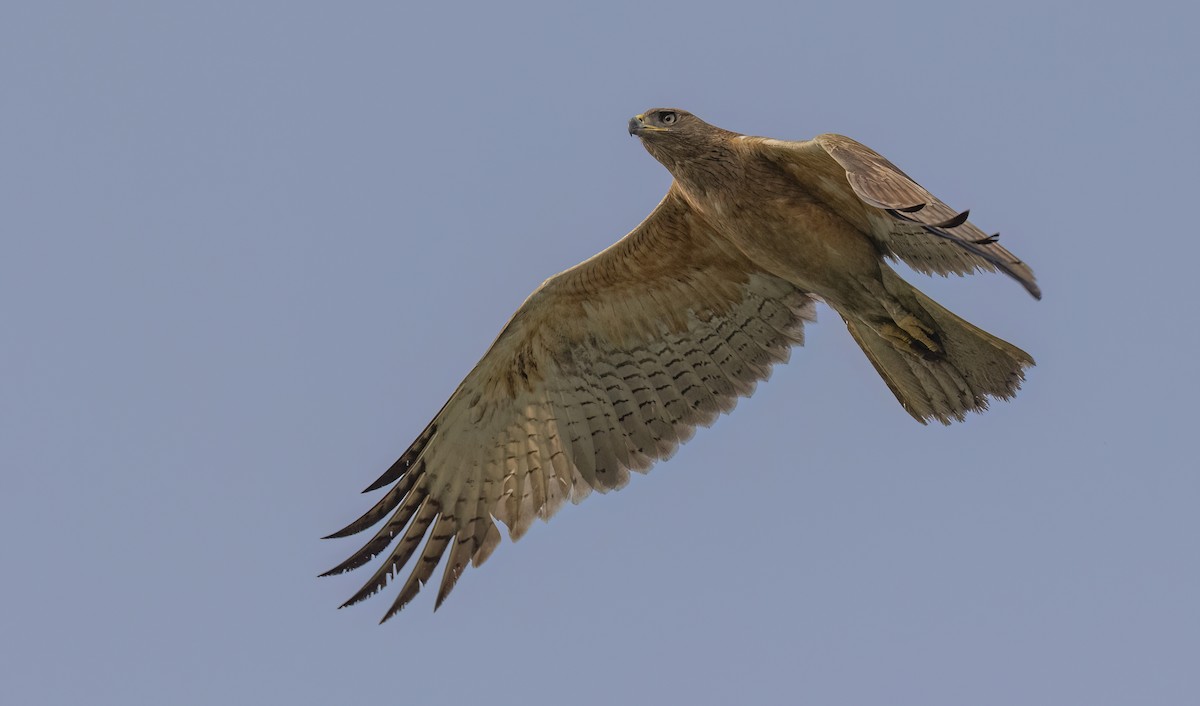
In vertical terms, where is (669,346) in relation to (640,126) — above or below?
below

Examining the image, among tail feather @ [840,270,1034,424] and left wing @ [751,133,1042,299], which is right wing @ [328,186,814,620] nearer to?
tail feather @ [840,270,1034,424]

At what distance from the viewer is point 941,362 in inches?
381

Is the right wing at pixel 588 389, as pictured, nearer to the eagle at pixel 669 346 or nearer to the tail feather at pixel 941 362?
the eagle at pixel 669 346

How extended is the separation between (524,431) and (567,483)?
0.50 m

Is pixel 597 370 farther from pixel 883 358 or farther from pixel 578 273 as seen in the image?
pixel 883 358

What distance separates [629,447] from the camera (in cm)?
1062

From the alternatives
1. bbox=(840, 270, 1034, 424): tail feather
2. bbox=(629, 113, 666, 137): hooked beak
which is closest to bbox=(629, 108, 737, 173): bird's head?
bbox=(629, 113, 666, 137): hooked beak

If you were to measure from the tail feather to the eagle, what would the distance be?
1 cm

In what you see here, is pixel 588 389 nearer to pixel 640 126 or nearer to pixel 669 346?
pixel 669 346

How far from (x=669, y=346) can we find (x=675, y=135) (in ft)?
5.66

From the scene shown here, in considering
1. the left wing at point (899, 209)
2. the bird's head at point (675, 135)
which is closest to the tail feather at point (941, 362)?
the left wing at point (899, 209)

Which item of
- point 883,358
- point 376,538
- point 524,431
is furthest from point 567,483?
point 883,358

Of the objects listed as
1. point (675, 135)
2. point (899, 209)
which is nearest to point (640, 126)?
point (675, 135)

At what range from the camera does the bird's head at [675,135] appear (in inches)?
380
